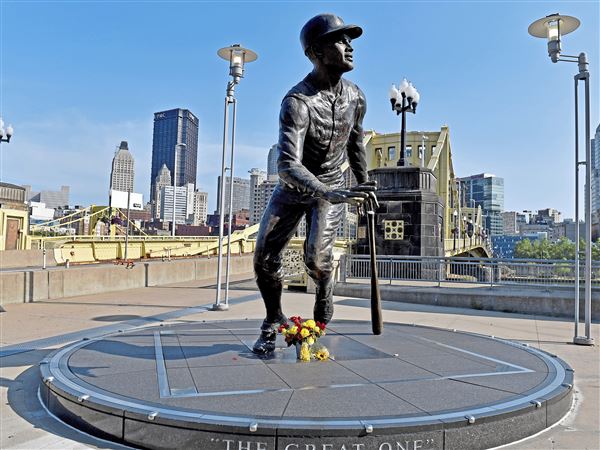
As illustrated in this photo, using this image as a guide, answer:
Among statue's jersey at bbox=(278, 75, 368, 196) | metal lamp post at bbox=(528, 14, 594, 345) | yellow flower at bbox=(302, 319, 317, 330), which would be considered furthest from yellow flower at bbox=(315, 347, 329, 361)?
metal lamp post at bbox=(528, 14, 594, 345)

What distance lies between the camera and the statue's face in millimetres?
4406

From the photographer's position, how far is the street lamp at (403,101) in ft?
66.0

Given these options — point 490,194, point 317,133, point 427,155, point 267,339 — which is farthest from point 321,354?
point 490,194

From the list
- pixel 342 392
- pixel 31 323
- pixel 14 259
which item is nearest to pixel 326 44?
pixel 342 392

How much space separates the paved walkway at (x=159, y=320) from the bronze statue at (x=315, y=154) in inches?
82.0

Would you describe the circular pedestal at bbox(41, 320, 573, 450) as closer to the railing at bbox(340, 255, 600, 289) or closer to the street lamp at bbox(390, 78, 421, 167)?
the railing at bbox(340, 255, 600, 289)

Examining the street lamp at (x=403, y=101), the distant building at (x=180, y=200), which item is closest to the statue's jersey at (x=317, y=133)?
the street lamp at (x=403, y=101)

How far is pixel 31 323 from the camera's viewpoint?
759cm

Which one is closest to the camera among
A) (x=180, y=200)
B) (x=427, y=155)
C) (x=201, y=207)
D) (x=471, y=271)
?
(x=471, y=271)

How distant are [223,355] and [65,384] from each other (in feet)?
A: 4.96

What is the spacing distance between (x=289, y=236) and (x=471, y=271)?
923 centimetres

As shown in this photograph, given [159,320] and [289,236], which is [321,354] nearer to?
[289,236]

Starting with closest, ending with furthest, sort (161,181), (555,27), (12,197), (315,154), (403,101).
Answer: (315,154)
(555,27)
(403,101)
(12,197)
(161,181)

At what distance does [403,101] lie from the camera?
20.1 metres
